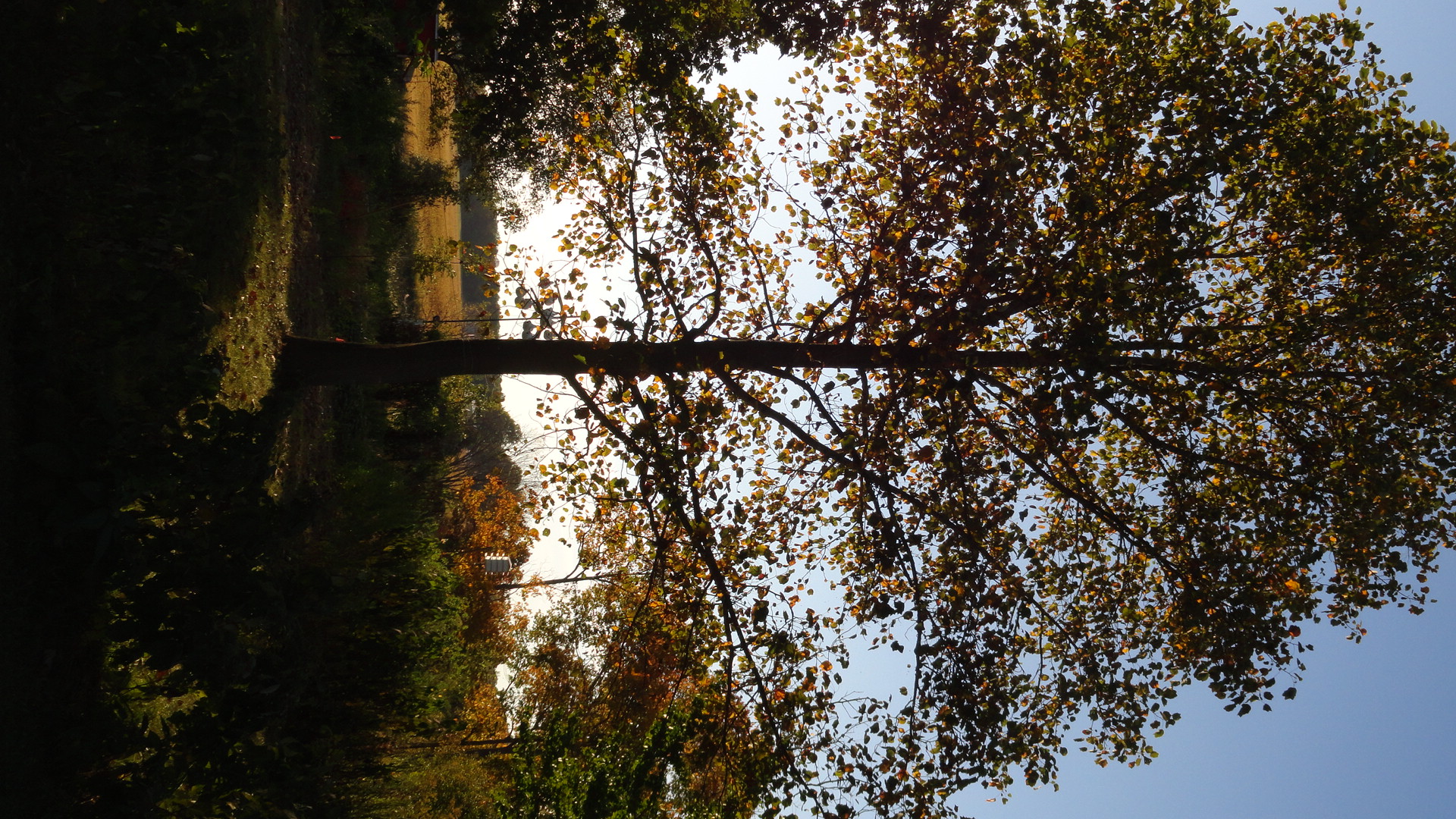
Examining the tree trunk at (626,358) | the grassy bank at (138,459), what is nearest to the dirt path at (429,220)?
the tree trunk at (626,358)

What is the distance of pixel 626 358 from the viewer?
28.5 ft

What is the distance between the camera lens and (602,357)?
28.6 feet

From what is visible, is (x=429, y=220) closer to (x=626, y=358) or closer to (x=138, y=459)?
(x=626, y=358)

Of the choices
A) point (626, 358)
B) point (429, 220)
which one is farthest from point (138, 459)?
point (429, 220)

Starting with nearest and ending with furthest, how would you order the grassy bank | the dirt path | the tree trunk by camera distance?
the grassy bank
the tree trunk
the dirt path

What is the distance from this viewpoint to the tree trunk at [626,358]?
8.66 metres

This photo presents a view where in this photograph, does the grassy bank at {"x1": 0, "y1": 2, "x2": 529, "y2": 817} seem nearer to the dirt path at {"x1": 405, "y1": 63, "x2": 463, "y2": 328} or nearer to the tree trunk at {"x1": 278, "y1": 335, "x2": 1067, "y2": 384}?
the tree trunk at {"x1": 278, "y1": 335, "x2": 1067, "y2": 384}

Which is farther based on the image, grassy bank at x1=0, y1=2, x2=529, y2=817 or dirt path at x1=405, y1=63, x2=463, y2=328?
dirt path at x1=405, y1=63, x2=463, y2=328

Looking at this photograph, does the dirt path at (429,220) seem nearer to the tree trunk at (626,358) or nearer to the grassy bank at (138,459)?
the tree trunk at (626,358)

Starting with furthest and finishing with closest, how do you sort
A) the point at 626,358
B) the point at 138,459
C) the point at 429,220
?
the point at 429,220 < the point at 626,358 < the point at 138,459

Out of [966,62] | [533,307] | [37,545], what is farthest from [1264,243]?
[37,545]

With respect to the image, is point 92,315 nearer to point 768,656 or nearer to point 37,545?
point 37,545

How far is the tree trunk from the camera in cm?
866

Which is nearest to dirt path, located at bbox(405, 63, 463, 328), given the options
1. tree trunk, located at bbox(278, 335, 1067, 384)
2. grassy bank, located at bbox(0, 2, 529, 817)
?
tree trunk, located at bbox(278, 335, 1067, 384)
